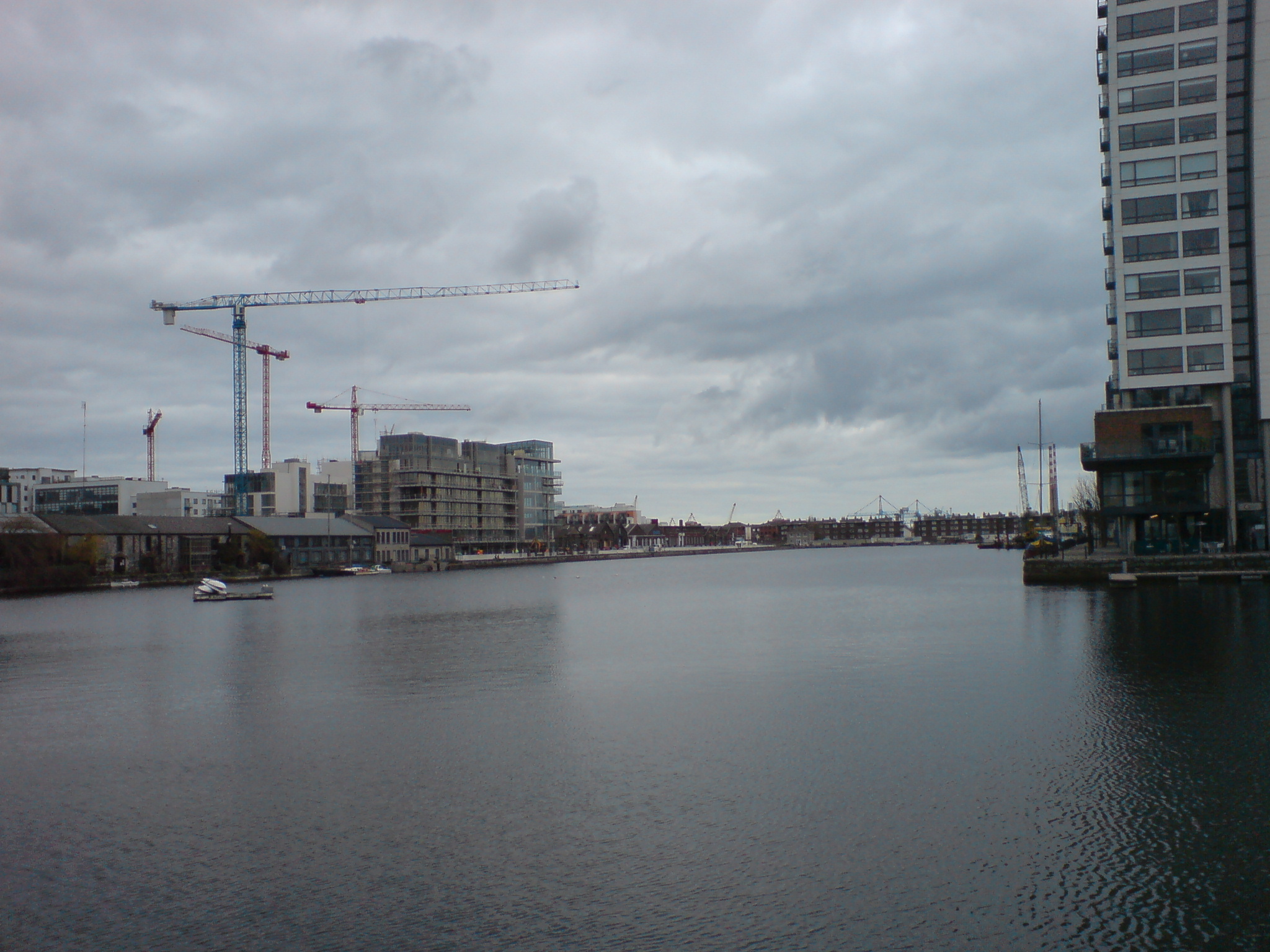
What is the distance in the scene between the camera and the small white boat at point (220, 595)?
71.0 meters

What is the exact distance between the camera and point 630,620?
46.6 m

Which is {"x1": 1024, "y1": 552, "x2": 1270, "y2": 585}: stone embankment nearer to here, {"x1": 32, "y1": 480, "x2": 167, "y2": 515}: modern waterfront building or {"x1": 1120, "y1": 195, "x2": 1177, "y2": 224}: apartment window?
{"x1": 1120, "y1": 195, "x2": 1177, "y2": 224}: apartment window

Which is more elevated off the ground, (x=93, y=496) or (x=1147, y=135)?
(x=1147, y=135)

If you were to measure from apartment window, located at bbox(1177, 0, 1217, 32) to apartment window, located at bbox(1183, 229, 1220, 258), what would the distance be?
11.9 m

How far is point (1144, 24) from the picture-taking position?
59625mm

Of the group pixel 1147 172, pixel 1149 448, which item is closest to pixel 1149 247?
pixel 1147 172

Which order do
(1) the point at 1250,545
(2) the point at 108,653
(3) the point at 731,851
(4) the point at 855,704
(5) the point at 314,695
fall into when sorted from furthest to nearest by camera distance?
1. (1) the point at 1250,545
2. (2) the point at 108,653
3. (5) the point at 314,695
4. (4) the point at 855,704
5. (3) the point at 731,851

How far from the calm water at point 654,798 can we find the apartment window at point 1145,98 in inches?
1595

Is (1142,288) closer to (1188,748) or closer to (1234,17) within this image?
(1234,17)

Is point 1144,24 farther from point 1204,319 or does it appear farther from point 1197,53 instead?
point 1204,319

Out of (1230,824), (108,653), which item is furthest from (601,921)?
(108,653)

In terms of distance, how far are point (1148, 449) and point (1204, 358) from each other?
7030 millimetres

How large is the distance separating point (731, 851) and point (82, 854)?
845 cm

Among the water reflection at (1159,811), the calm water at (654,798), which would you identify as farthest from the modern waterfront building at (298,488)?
the water reflection at (1159,811)
